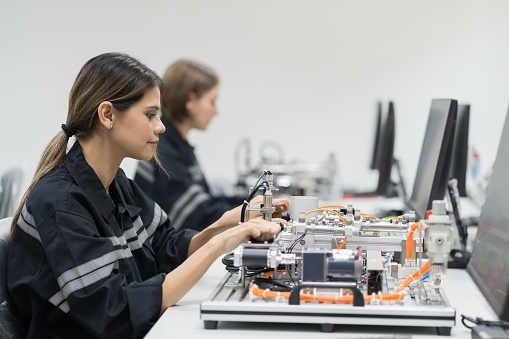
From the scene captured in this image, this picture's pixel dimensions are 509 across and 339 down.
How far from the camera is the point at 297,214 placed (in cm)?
172

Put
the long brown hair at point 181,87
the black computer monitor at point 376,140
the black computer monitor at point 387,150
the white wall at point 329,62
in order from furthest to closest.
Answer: the white wall at point 329,62, the black computer monitor at point 376,140, the long brown hair at point 181,87, the black computer monitor at point 387,150

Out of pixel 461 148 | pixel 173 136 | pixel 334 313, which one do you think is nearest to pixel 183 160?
pixel 173 136

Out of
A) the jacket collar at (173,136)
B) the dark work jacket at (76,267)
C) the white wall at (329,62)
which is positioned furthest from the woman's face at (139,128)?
the white wall at (329,62)

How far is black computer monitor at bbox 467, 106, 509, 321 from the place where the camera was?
4.82 ft

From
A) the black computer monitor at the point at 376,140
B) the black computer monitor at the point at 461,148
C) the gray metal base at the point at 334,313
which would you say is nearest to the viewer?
the gray metal base at the point at 334,313

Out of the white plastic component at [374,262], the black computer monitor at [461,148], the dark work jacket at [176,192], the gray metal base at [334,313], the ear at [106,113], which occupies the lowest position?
the dark work jacket at [176,192]

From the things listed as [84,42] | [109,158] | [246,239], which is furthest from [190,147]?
[84,42]

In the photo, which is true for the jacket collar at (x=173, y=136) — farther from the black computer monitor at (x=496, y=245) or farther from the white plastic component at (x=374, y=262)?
the white plastic component at (x=374, y=262)

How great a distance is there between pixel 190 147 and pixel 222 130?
93.4 inches

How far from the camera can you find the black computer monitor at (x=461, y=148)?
230 cm

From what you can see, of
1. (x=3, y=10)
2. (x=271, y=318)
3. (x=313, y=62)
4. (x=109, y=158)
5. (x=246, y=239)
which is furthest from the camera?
(x=313, y=62)

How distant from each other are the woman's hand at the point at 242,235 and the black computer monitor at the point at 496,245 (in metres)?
0.56

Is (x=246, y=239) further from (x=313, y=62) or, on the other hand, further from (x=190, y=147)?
(x=313, y=62)

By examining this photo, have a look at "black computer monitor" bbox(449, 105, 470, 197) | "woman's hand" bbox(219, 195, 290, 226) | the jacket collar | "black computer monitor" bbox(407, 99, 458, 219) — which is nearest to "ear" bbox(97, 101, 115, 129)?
"woman's hand" bbox(219, 195, 290, 226)
